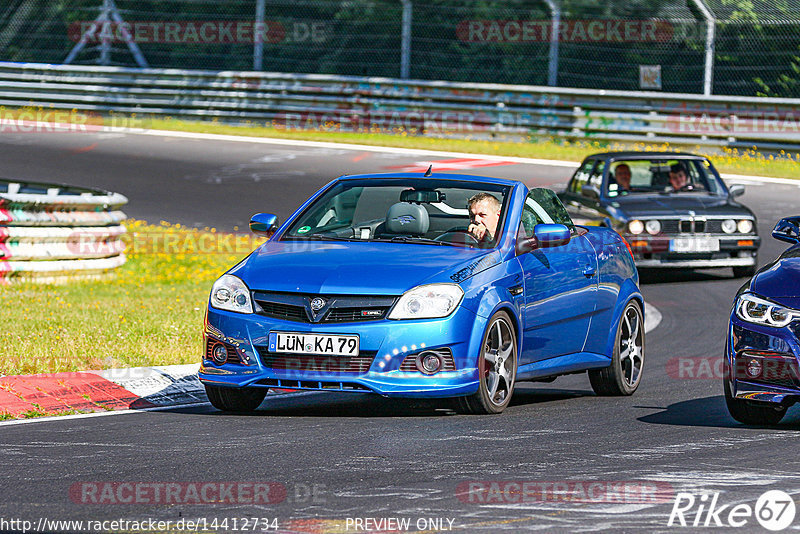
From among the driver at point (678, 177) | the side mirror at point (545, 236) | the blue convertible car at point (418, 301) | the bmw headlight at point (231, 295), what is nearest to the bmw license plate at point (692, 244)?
the driver at point (678, 177)

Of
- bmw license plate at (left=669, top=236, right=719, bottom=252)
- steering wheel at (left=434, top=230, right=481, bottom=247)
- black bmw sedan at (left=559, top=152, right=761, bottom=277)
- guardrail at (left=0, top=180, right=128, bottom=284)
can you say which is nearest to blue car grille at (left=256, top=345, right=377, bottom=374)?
steering wheel at (left=434, top=230, right=481, bottom=247)

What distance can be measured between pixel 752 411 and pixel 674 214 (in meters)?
8.81

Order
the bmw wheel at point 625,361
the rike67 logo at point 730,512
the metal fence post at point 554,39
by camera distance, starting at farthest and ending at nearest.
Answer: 1. the metal fence post at point 554,39
2. the bmw wheel at point 625,361
3. the rike67 logo at point 730,512

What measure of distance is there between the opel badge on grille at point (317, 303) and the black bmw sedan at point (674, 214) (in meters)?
9.13

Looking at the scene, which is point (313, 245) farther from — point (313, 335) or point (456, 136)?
point (456, 136)

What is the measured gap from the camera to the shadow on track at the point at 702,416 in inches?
328

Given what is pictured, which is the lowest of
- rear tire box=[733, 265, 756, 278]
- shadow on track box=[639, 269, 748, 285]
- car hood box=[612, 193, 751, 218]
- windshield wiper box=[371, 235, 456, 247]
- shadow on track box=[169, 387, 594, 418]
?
shadow on track box=[639, 269, 748, 285]

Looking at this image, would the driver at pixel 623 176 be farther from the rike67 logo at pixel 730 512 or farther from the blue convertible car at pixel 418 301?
the rike67 logo at pixel 730 512

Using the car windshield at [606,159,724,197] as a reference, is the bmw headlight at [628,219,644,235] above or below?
below

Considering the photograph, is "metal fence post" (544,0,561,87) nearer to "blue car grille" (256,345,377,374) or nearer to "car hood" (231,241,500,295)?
"car hood" (231,241,500,295)

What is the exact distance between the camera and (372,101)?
29016 millimetres

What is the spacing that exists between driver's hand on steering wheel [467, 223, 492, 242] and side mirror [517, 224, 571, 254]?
209mm

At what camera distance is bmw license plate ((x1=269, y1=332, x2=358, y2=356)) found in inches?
316

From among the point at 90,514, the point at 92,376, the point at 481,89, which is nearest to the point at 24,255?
the point at 92,376
